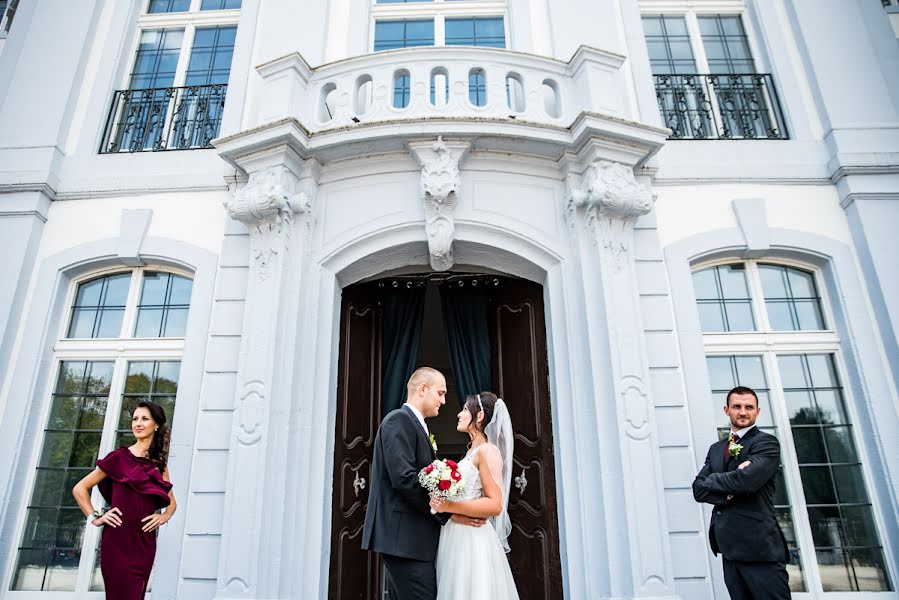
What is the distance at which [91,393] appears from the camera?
16.3 feet

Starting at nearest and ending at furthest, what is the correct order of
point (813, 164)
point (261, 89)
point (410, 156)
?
point (410, 156)
point (813, 164)
point (261, 89)

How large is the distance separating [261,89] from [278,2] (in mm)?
1114

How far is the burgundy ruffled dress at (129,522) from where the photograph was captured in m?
3.24

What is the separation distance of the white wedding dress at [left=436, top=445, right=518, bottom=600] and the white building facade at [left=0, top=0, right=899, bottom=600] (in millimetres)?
972

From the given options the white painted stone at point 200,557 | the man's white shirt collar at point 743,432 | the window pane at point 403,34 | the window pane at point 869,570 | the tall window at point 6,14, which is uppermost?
the tall window at point 6,14

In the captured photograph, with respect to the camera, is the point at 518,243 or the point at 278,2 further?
the point at 278,2

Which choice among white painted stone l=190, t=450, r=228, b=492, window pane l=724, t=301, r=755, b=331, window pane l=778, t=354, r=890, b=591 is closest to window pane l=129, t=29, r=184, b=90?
white painted stone l=190, t=450, r=228, b=492

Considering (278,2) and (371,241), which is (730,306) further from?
(278,2)

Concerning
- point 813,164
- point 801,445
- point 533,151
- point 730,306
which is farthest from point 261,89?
point 801,445

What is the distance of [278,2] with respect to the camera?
240 inches

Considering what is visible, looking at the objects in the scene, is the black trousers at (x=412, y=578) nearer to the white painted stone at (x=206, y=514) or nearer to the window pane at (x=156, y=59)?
the white painted stone at (x=206, y=514)

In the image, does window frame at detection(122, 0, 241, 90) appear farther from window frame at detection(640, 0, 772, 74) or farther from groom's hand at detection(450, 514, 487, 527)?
groom's hand at detection(450, 514, 487, 527)

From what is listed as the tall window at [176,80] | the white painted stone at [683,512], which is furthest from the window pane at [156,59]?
the white painted stone at [683,512]

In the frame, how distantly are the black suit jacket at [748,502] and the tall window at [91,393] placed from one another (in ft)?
13.2
